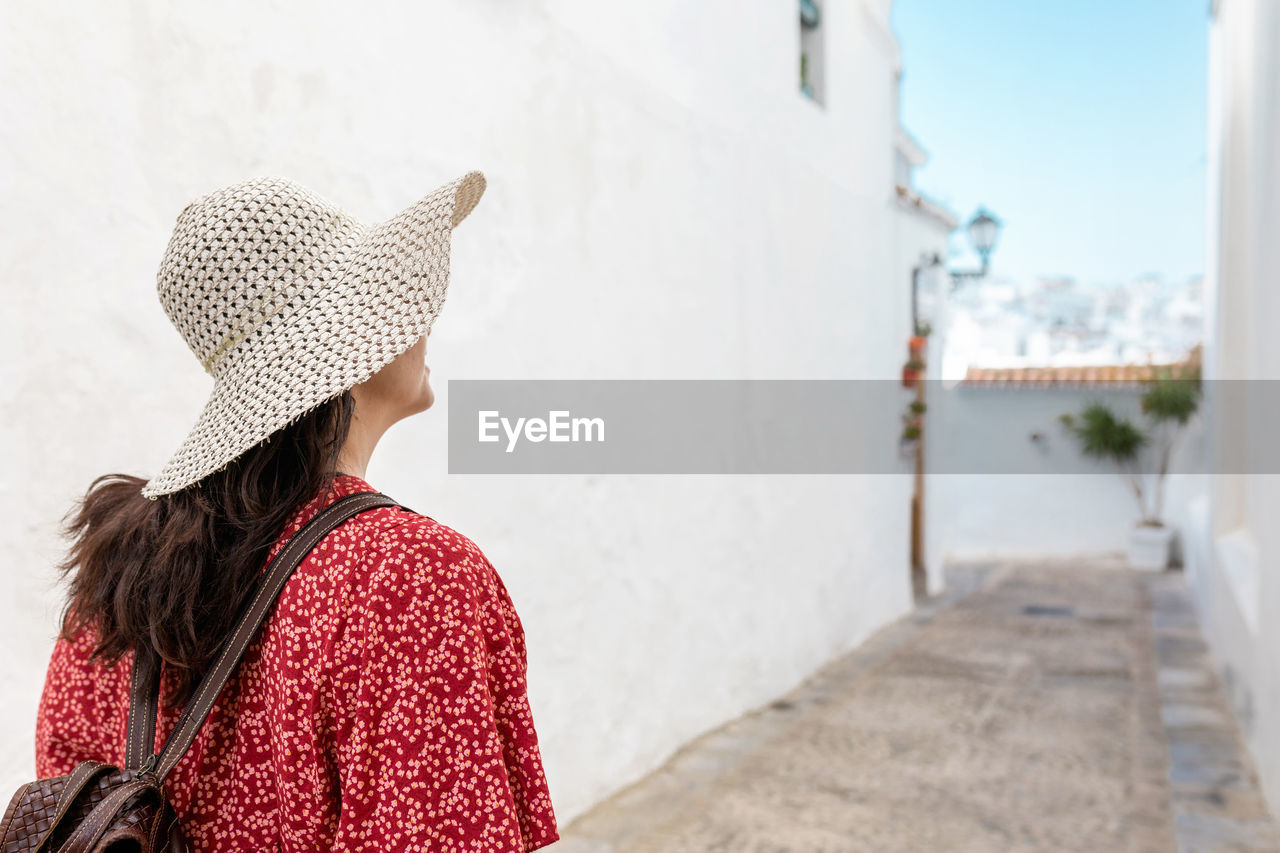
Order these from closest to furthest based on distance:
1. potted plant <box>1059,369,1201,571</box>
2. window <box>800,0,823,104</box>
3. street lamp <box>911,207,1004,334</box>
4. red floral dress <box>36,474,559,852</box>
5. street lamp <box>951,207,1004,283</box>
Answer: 1. red floral dress <box>36,474,559,852</box>
2. window <box>800,0,823,104</box>
3. street lamp <box>911,207,1004,334</box>
4. street lamp <box>951,207,1004,283</box>
5. potted plant <box>1059,369,1201,571</box>

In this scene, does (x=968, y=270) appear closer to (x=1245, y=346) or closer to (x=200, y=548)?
(x=1245, y=346)

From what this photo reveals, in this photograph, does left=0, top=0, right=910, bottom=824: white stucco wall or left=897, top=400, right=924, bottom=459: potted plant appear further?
left=897, top=400, right=924, bottom=459: potted plant

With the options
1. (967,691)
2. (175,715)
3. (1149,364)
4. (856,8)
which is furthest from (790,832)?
(1149,364)

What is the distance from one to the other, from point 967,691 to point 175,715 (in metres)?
5.35

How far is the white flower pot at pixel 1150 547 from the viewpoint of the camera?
35.1 feet

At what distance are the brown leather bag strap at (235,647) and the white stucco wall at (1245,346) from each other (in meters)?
3.97

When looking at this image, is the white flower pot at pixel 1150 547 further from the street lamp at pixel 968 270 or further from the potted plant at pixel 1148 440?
the street lamp at pixel 968 270

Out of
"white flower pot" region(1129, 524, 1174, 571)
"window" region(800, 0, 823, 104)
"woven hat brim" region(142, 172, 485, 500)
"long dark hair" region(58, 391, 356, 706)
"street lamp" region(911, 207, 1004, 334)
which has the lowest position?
"white flower pot" region(1129, 524, 1174, 571)

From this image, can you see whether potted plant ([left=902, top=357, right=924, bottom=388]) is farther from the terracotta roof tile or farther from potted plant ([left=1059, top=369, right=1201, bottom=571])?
the terracotta roof tile

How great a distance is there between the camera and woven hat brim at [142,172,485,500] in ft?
3.24

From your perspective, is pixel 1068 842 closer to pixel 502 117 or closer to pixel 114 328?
pixel 502 117

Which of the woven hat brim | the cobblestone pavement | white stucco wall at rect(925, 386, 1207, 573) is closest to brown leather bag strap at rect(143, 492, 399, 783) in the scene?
the woven hat brim

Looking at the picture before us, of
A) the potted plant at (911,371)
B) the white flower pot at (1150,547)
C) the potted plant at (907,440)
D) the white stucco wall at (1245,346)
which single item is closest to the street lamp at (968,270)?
the potted plant at (911,371)

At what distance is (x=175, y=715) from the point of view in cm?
102
